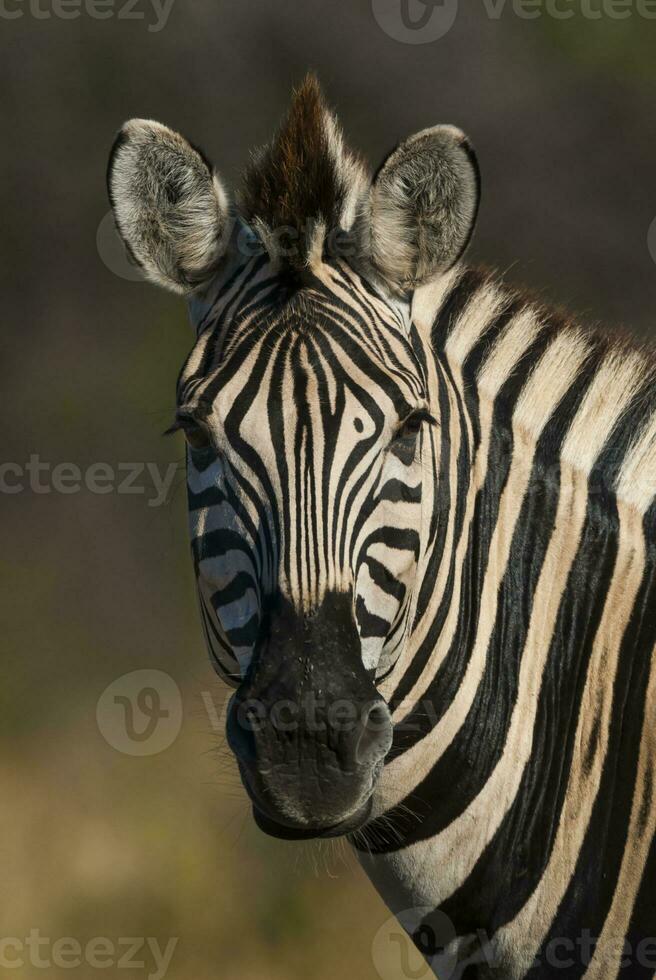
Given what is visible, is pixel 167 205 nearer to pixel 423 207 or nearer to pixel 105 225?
pixel 423 207

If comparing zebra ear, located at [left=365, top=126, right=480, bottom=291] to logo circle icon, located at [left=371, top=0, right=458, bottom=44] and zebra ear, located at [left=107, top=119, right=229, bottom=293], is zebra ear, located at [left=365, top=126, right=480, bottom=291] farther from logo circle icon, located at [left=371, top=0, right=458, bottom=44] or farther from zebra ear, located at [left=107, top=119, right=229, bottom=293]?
logo circle icon, located at [left=371, top=0, right=458, bottom=44]

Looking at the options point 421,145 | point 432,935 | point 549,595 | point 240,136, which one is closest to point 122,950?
point 432,935

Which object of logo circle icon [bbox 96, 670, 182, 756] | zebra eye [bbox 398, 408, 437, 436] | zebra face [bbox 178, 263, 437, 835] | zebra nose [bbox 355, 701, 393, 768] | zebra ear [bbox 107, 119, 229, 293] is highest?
zebra ear [bbox 107, 119, 229, 293]

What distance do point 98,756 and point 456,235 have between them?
10.2 meters

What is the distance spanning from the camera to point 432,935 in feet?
12.5

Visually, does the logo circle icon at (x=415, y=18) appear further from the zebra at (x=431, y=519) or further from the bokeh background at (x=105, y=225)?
the zebra at (x=431, y=519)

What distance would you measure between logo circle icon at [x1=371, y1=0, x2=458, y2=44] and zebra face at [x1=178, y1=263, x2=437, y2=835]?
50.0ft

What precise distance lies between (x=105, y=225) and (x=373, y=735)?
11270 mm

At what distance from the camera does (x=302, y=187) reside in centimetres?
378

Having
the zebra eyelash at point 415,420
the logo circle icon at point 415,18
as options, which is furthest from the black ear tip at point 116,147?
the logo circle icon at point 415,18

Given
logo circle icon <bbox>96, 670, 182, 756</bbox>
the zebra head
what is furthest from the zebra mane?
logo circle icon <bbox>96, 670, 182, 756</bbox>

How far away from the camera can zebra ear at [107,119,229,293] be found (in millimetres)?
3967

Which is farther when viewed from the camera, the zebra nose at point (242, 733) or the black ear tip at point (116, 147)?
the black ear tip at point (116, 147)

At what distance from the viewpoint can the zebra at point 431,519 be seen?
3.51 meters
